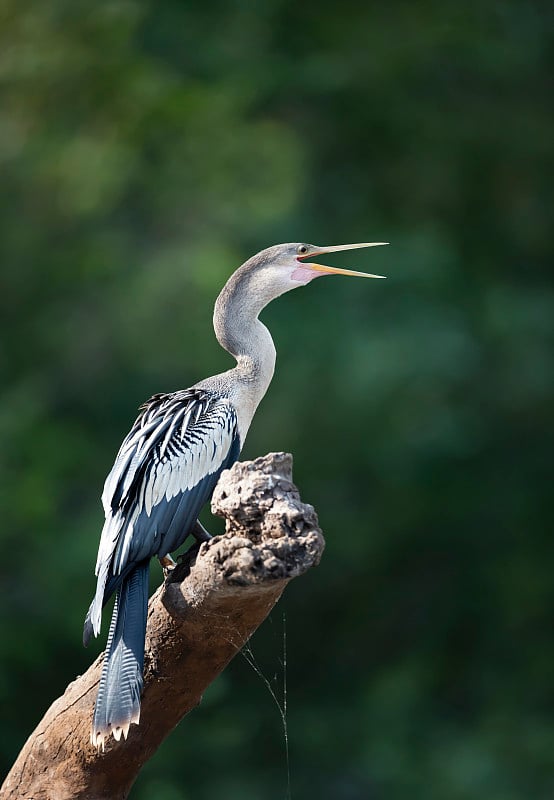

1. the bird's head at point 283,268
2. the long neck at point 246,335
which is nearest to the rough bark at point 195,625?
the long neck at point 246,335

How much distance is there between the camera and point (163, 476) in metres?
2.45

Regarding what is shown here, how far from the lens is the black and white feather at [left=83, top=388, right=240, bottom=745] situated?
2.19 meters

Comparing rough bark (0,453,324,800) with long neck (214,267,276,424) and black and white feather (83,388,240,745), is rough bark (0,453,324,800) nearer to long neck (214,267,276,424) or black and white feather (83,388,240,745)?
black and white feather (83,388,240,745)

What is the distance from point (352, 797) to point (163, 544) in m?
4.10

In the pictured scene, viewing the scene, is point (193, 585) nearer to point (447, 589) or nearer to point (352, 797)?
point (352, 797)

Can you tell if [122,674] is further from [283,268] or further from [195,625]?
[283,268]

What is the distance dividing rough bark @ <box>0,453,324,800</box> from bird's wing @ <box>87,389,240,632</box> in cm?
13

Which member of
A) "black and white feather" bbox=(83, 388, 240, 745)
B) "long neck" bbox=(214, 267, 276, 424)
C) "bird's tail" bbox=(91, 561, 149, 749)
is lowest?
"bird's tail" bbox=(91, 561, 149, 749)

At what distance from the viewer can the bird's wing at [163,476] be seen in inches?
91.9

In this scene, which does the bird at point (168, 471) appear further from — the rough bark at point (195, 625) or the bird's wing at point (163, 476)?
the rough bark at point (195, 625)

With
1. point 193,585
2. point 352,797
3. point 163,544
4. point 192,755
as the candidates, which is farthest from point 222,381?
point 352,797

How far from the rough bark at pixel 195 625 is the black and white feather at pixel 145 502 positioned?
11 centimetres

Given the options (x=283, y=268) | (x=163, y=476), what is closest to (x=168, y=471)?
(x=163, y=476)

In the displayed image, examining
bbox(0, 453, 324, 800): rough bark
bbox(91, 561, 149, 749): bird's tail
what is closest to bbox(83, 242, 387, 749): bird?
bbox(91, 561, 149, 749): bird's tail
